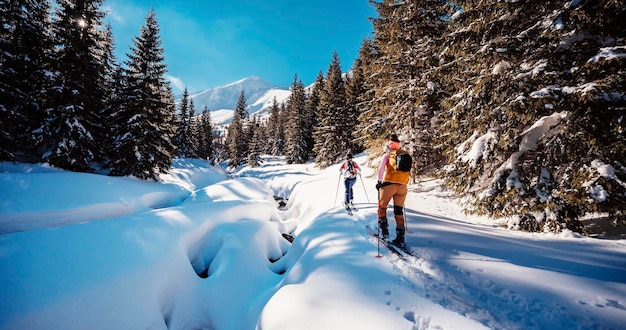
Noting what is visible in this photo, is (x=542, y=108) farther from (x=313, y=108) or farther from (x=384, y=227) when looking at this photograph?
(x=313, y=108)

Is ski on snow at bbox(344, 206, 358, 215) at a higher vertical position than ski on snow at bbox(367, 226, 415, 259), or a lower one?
higher

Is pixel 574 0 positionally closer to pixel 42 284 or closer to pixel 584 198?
pixel 584 198

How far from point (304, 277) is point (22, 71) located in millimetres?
21420

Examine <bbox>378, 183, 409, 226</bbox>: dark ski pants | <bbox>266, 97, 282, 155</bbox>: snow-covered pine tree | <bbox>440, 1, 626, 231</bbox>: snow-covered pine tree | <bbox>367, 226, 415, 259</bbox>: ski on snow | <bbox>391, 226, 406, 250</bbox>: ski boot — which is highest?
<bbox>266, 97, 282, 155</bbox>: snow-covered pine tree

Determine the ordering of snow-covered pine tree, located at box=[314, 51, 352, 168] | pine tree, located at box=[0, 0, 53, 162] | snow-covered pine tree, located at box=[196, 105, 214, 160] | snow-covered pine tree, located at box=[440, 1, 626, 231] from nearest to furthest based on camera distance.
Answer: snow-covered pine tree, located at box=[440, 1, 626, 231]
pine tree, located at box=[0, 0, 53, 162]
snow-covered pine tree, located at box=[314, 51, 352, 168]
snow-covered pine tree, located at box=[196, 105, 214, 160]

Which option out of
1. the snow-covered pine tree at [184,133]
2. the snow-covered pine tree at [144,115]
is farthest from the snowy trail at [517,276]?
the snow-covered pine tree at [184,133]

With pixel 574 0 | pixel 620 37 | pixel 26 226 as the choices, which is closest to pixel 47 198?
pixel 26 226

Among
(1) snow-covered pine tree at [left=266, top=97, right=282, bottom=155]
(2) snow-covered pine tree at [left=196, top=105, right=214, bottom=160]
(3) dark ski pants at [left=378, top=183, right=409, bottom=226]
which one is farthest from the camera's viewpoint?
(1) snow-covered pine tree at [left=266, top=97, right=282, bottom=155]

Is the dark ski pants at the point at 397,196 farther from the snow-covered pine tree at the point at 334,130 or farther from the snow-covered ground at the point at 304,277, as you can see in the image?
the snow-covered pine tree at the point at 334,130

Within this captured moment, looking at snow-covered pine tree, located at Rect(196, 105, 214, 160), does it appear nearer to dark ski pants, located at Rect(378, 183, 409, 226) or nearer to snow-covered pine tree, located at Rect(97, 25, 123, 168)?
snow-covered pine tree, located at Rect(97, 25, 123, 168)

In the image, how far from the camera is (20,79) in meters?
14.3

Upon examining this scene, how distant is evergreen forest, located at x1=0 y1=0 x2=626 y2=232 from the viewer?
5.46 meters

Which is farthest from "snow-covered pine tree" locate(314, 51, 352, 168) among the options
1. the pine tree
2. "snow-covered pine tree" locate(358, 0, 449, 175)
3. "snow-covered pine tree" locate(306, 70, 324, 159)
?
the pine tree

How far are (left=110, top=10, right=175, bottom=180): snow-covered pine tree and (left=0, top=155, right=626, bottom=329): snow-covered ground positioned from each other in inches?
355
